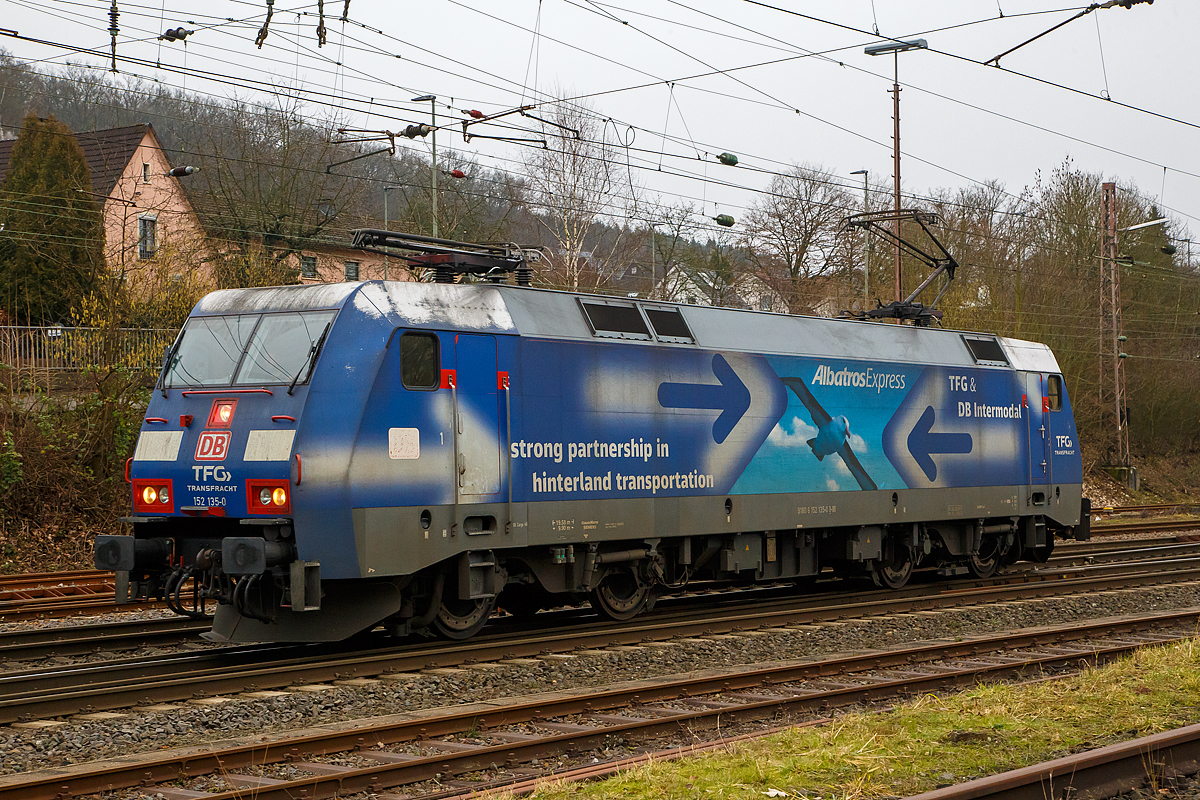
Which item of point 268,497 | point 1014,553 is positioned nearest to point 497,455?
point 268,497

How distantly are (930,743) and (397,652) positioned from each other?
16.7ft

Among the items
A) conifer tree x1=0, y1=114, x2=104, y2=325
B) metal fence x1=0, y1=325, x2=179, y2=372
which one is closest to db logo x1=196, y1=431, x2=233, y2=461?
metal fence x1=0, y1=325, x2=179, y2=372

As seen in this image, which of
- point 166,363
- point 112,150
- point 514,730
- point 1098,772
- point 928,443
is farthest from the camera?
point 112,150

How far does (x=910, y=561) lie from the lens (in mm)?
16234

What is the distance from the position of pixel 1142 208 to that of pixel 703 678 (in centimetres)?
4557

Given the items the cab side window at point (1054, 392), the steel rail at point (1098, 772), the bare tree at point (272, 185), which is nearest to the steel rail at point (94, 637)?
the steel rail at point (1098, 772)

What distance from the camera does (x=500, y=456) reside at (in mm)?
10859

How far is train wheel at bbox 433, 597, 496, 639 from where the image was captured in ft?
36.0

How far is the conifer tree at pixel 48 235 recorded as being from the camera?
2625 centimetres

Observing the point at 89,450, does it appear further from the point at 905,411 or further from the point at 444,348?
the point at 905,411

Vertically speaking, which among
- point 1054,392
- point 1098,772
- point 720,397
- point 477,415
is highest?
point 1054,392

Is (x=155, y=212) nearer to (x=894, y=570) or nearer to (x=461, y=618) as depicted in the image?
(x=894, y=570)

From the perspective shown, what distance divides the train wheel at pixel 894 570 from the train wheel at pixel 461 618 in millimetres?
6775

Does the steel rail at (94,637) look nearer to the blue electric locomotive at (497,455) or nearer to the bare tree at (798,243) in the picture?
the blue electric locomotive at (497,455)
